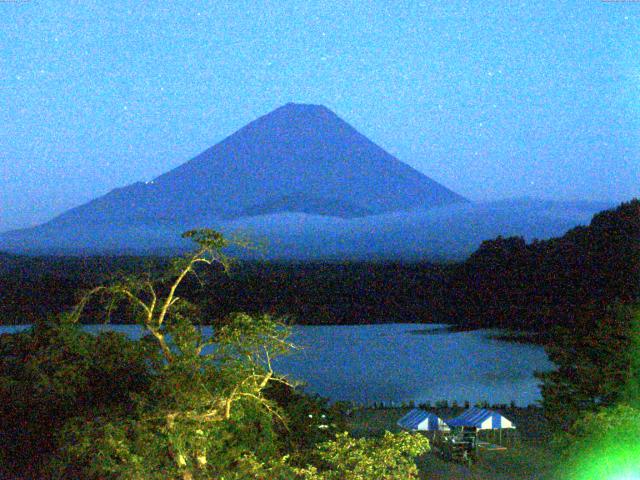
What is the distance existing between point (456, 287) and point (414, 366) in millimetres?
12649

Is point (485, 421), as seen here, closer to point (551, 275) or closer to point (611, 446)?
point (611, 446)

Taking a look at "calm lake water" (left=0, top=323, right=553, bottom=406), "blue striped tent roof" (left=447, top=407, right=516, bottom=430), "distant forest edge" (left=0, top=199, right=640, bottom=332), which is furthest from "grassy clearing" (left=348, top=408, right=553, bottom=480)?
"distant forest edge" (left=0, top=199, right=640, bottom=332)

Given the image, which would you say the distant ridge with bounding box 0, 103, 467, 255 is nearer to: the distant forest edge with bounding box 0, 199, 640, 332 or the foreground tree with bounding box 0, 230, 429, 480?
the distant forest edge with bounding box 0, 199, 640, 332

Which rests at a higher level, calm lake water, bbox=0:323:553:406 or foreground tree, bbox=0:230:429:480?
foreground tree, bbox=0:230:429:480

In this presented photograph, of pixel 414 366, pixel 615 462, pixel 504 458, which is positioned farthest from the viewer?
pixel 414 366

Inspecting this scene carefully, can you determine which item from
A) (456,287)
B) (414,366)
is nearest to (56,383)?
(414,366)

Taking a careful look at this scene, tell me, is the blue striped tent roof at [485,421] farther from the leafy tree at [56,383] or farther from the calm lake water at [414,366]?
the calm lake water at [414,366]

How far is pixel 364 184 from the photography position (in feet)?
389

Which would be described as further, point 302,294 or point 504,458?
point 302,294

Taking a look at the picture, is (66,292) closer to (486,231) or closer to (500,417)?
(500,417)

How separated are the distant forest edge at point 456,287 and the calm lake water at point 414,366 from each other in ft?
5.60

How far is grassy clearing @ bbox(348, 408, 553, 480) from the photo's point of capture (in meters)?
12.0

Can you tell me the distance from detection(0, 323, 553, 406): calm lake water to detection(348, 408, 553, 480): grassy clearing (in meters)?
4.10

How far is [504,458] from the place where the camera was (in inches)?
522
